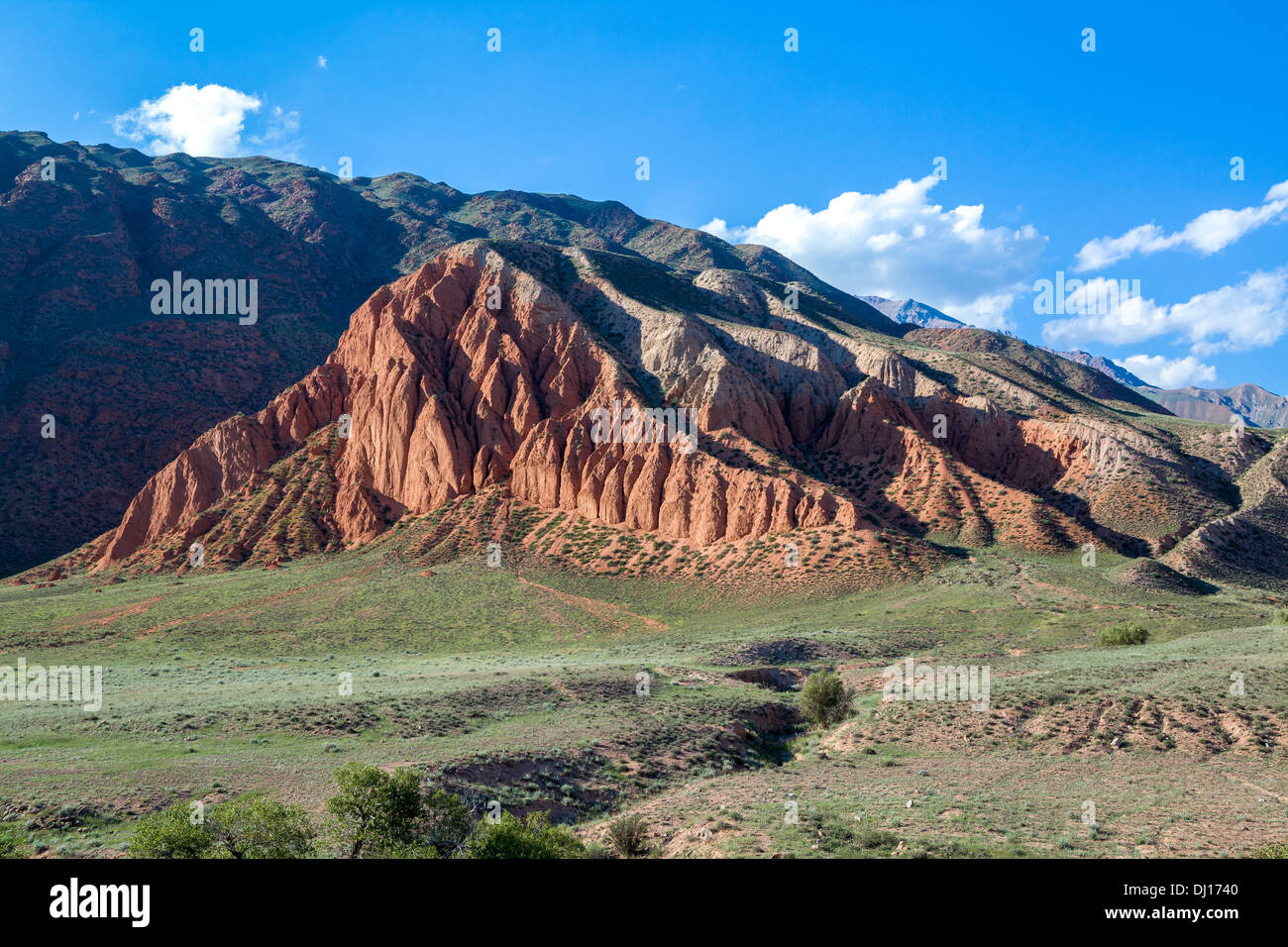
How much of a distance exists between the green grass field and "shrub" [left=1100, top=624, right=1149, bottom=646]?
1.38 metres

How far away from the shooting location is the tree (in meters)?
14.9

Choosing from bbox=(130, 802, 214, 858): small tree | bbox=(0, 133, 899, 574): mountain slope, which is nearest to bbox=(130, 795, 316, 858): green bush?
bbox=(130, 802, 214, 858): small tree

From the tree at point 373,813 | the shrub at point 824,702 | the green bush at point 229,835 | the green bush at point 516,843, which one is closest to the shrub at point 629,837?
the green bush at point 516,843

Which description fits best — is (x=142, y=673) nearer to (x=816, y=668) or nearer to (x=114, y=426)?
(x=816, y=668)

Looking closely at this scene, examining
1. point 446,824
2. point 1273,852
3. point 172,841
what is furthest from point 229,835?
point 1273,852

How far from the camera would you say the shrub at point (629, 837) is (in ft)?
54.0

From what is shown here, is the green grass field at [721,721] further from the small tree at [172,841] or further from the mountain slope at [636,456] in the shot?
the mountain slope at [636,456]

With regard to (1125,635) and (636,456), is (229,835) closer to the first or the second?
(1125,635)

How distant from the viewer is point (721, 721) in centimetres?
2978

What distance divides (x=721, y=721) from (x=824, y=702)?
5442 millimetres

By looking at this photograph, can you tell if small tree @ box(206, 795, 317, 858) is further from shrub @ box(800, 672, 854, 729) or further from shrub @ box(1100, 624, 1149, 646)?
shrub @ box(1100, 624, 1149, 646)

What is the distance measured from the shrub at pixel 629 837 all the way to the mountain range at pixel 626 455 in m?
42.1
